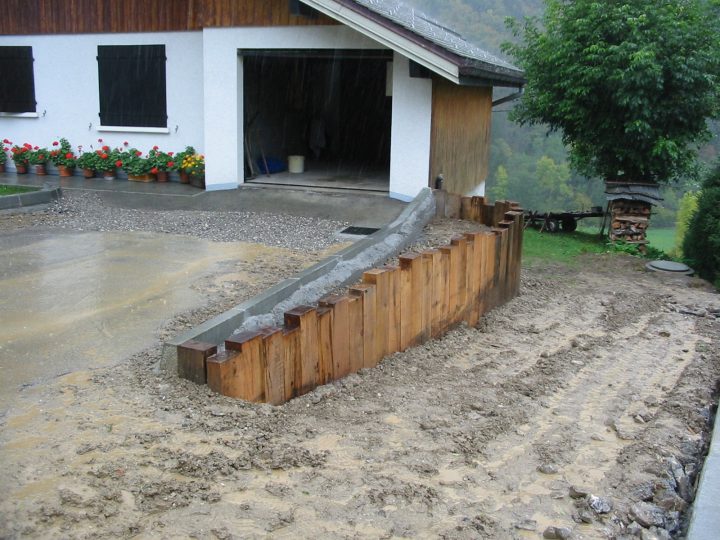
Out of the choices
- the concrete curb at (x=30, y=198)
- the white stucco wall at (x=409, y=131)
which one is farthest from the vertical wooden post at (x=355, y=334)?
the concrete curb at (x=30, y=198)

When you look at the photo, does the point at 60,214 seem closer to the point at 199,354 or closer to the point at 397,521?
the point at 199,354

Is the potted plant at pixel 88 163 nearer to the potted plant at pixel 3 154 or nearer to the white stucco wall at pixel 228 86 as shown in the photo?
the potted plant at pixel 3 154

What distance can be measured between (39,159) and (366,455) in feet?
41.2

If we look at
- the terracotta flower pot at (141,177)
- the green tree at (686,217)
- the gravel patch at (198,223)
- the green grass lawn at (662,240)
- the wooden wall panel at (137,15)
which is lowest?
the green grass lawn at (662,240)

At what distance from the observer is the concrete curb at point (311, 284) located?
525 centimetres

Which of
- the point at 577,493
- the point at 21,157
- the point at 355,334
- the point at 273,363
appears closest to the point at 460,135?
the point at 355,334

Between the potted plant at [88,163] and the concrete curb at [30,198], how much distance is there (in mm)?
2078

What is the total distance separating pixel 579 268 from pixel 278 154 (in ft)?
22.2

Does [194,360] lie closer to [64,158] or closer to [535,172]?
[64,158]

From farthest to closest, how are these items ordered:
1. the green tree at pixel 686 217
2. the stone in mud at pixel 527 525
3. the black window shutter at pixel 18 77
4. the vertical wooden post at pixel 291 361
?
1. the green tree at pixel 686 217
2. the black window shutter at pixel 18 77
3. the vertical wooden post at pixel 291 361
4. the stone in mud at pixel 527 525

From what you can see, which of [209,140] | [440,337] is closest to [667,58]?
[209,140]

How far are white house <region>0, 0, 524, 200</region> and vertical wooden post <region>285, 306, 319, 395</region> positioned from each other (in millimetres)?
6011

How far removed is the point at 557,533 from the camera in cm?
343

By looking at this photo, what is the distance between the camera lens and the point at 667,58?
1488cm
